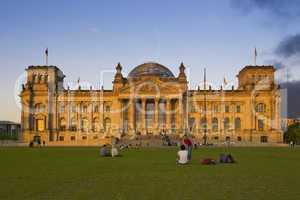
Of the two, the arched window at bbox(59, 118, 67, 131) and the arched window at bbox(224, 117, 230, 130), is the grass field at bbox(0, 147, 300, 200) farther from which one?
the arched window at bbox(224, 117, 230, 130)

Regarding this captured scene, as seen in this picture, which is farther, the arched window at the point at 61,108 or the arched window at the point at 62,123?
the arched window at the point at 61,108

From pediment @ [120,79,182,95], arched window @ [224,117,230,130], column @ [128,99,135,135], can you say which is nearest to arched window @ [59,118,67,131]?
column @ [128,99,135,135]

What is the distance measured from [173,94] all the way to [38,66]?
3402 centimetres

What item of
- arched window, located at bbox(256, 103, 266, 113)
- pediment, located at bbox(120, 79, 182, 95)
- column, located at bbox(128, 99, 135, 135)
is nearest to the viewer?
pediment, located at bbox(120, 79, 182, 95)

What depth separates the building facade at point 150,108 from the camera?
116312mm

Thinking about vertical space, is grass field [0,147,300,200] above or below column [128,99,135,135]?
below

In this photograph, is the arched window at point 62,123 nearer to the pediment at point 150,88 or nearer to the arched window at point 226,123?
the pediment at point 150,88

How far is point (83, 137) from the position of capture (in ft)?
376

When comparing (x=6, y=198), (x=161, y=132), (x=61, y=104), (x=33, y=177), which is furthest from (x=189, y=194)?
(x=61, y=104)

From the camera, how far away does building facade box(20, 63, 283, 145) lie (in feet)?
382

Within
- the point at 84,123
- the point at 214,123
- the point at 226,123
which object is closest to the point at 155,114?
the point at 214,123

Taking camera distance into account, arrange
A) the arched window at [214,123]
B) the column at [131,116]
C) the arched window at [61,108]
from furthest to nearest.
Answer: the arched window at [61,108] < the arched window at [214,123] < the column at [131,116]

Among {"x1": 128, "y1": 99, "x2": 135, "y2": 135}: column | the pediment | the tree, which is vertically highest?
the pediment

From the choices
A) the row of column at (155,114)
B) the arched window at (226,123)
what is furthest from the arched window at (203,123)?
the row of column at (155,114)
